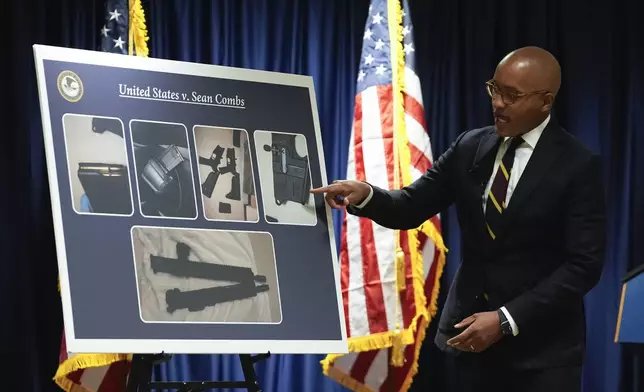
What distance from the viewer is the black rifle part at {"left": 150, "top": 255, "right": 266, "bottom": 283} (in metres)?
2.39

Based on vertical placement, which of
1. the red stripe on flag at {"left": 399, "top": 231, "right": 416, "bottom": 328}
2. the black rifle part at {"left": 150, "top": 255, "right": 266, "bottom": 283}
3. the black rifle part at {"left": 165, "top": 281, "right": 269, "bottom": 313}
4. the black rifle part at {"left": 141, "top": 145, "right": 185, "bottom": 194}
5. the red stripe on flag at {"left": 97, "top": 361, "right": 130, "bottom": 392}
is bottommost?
the red stripe on flag at {"left": 97, "top": 361, "right": 130, "bottom": 392}

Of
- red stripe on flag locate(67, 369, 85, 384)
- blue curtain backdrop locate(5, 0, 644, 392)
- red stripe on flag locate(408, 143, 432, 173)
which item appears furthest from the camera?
blue curtain backdrop locate(5, 0, 644, 392)

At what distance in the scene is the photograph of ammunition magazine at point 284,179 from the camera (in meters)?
→ 2.58

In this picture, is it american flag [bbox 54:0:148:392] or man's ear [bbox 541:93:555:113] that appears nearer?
man's ear [bbox 541:93:555:113]

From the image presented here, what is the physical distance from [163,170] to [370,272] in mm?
1266

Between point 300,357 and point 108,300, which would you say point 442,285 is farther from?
point 108,300

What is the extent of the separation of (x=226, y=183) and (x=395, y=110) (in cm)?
122

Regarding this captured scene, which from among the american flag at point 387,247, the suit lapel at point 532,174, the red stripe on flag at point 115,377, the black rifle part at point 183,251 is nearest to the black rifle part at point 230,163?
the black rifle part at point 183,251

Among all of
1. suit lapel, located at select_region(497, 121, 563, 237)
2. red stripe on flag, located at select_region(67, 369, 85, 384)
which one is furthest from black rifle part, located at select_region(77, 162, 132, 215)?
red stripe on flag, located at select_region(67, 369, 85, 384)

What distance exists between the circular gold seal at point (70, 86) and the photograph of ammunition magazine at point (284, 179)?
52 cm

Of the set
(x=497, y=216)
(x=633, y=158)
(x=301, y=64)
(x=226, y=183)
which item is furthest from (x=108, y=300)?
(x=633, y=158)

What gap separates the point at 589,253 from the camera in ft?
7.74

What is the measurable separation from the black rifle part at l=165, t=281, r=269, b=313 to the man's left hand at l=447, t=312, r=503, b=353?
566 millimetres

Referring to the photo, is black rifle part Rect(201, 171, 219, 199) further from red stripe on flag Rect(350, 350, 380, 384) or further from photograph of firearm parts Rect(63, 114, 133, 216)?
red stripe on flag Rect(350, 350, 380, 384)
